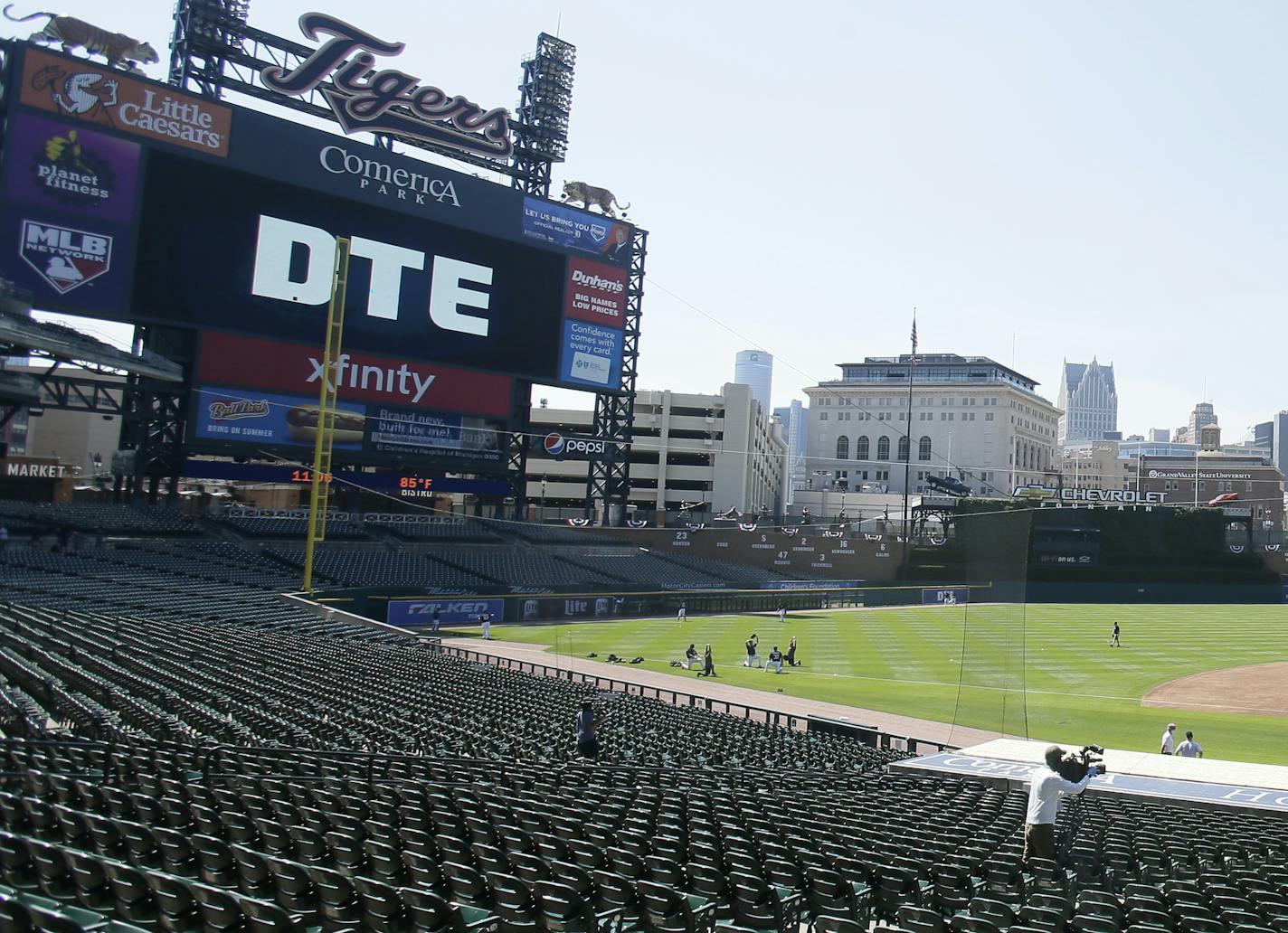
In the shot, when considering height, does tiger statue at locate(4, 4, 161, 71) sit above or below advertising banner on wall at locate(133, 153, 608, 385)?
above

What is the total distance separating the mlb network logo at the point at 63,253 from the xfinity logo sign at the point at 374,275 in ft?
23.7

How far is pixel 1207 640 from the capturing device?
53.0 m

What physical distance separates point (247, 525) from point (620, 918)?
52871 millimetres

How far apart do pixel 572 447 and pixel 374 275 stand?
16151 mm

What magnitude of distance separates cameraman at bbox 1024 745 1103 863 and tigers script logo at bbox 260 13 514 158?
54.0m

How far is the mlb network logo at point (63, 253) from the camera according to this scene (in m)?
45.3

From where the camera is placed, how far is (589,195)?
66.7 metres

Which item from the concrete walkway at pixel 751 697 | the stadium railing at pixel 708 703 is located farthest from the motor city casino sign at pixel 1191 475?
the stadium railing at pixel 708 703

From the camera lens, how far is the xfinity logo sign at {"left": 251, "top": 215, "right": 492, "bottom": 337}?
5319cm

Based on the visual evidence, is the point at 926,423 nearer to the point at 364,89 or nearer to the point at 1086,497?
the point at 1086,497

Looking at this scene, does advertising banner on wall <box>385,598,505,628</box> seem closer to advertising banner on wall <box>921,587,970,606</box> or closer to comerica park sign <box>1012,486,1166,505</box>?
advertising banner on wall <box>921,587,970,606</box>

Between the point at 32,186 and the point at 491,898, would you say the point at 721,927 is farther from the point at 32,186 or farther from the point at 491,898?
the point at 32,186

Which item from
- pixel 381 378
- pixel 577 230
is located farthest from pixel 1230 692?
pixel 577 230

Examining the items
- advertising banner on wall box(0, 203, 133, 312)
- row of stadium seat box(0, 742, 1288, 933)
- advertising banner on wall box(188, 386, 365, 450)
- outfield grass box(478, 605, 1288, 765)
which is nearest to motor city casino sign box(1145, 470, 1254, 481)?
outfield grass box(478, 605, 1288, 765)
